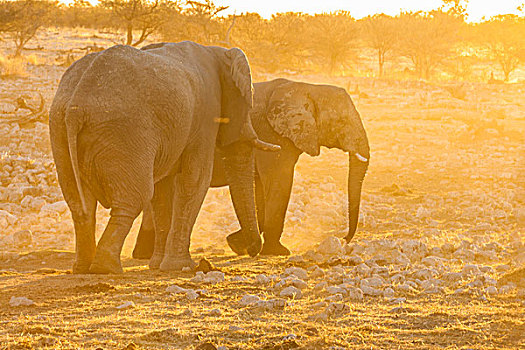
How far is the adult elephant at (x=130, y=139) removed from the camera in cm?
585

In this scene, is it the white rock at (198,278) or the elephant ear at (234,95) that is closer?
the white rock at (198,278)

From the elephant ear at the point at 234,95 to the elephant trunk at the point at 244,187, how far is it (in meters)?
0.24

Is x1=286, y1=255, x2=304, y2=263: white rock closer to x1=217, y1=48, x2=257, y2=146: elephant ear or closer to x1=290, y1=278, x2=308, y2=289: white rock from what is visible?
x1=217, y1=48, x2=257, y2=146: elephant ear

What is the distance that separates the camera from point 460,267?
7.18 meters

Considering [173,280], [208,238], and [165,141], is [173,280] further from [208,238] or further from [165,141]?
[208,238]

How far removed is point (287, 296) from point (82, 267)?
5.72ft

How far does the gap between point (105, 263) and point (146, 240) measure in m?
2.13

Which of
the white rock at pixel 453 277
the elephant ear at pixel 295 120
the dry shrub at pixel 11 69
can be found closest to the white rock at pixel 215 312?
the white rock at pixel 453 277

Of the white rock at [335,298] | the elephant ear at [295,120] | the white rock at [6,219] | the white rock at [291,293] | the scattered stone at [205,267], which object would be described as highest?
the elephant ear at [295,120]

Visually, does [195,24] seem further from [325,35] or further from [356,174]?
A: [356,174]

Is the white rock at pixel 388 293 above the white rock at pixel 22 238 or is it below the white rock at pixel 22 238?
above

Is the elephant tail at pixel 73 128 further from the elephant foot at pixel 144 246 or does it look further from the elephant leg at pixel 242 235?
the elephant leg at pixel 242 235

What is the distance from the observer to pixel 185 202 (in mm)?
7055

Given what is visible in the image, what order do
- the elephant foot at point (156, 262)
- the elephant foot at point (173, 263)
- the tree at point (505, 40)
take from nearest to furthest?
the elephant foot at point (173, 263), the elephant foot at point (156, 262), the tree at point (505, 40)
